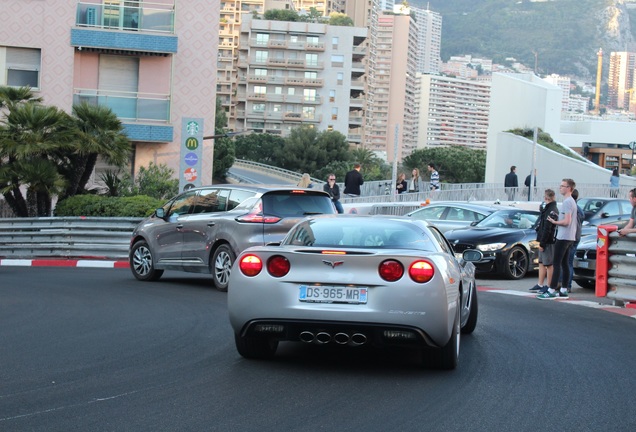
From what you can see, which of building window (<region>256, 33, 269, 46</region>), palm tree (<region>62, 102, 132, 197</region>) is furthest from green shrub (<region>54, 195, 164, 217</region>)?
building window (<region>256, 33, 269, 46</region>)

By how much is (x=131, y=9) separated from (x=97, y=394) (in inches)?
1235

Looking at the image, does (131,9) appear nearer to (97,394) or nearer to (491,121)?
(97,394)

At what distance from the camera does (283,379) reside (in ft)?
26.8

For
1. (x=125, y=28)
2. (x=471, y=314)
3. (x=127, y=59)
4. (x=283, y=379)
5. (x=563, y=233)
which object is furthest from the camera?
(x=125, y=28)

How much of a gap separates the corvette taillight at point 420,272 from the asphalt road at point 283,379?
825 millimetres

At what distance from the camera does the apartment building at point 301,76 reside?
13475 cm

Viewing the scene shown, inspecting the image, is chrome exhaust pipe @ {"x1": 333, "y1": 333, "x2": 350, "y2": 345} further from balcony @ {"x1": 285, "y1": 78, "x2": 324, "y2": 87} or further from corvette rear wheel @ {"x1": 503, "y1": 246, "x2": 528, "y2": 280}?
balcony @ {"x1": 285, "y1": 78, "x2": 324, "y2": 87}

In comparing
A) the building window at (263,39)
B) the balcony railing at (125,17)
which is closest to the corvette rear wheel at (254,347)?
the balcony railing at (125,17)

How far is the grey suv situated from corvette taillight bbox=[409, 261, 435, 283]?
685 centimetres

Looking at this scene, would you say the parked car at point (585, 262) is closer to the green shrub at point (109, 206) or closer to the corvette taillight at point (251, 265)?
the green shrub at point (109, 206)

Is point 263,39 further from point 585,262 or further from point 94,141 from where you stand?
point 585,262

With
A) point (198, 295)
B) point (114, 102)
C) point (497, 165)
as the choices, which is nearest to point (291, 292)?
point (198, 295)

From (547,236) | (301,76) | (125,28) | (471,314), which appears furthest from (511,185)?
(301,76)

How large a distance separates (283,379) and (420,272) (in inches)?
55.7
